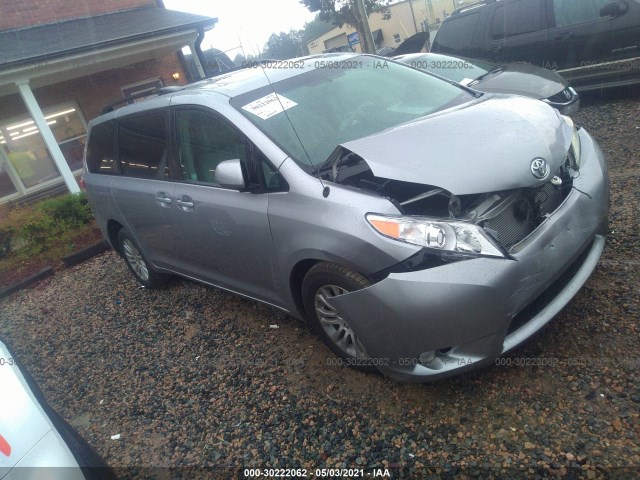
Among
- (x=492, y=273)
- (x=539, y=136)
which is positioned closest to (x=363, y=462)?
(x=492, y=273)

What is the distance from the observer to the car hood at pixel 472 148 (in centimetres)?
235

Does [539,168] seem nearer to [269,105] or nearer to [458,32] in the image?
[269,105]

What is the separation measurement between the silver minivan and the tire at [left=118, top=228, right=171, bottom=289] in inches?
44.6

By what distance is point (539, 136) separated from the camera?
102 inches

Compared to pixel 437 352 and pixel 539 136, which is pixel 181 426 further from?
pixel 539 136

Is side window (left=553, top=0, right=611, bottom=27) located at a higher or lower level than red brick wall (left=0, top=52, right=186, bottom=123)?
lower

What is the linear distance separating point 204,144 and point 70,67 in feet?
24.8

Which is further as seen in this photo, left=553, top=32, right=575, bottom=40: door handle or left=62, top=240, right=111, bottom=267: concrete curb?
left=62, top=240, right=111, bottom=267: concrete curb

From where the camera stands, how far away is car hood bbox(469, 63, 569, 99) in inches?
214

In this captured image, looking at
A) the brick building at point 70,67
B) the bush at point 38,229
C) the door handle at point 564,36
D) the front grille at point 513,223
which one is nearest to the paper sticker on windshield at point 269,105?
the front grille at point 513,223

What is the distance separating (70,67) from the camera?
9211mm

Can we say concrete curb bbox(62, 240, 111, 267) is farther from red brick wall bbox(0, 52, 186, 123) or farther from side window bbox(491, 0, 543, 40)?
side window bbox(491, 0, 543, 40)

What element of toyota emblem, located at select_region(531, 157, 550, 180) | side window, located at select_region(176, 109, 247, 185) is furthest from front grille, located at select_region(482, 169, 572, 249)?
side window, located at select_region(176, 109, 247, 185)

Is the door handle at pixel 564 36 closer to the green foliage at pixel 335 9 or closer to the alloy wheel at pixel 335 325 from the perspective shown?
the alloy wheel at pixel 335 325
